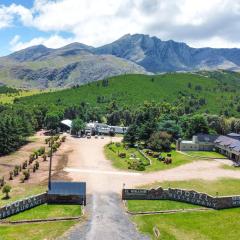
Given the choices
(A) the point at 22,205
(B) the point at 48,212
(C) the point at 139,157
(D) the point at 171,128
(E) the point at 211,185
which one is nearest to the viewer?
(B) the point at 48,212

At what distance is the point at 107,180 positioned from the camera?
81.6 m

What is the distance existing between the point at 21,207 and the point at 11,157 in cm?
5024

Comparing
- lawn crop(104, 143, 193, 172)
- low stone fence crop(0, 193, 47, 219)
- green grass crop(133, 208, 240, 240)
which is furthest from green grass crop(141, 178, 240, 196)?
low stone fence crop(0, 193, 47, 219)

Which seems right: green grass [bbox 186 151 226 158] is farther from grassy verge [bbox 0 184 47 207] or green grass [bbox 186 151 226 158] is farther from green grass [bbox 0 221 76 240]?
green grass [bbox 0 221 76 240]

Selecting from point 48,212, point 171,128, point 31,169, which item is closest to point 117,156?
point 31,169

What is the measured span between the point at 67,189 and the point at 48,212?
21.3 feet

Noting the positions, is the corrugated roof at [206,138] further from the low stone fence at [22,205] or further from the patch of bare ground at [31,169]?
the low stone fence at [22,205]

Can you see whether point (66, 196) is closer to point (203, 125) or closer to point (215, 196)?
point (215, 196)

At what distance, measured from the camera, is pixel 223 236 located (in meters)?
56.1

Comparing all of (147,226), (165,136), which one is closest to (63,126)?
(165,136)

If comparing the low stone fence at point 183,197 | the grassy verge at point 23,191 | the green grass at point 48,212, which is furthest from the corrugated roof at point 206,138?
the green grass at point 48,212

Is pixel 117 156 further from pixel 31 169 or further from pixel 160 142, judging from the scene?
pixel 31 169

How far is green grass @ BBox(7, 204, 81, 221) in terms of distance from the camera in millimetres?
60672

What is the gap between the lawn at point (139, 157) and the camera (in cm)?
9606
